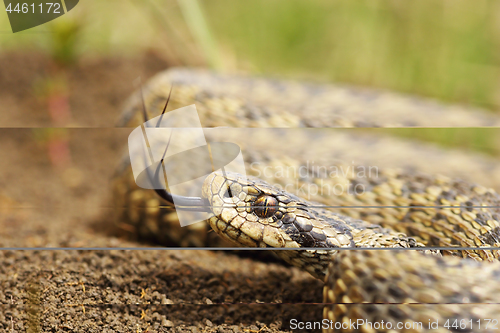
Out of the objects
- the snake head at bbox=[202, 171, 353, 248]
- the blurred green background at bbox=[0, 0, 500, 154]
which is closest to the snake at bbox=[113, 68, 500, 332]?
the snake head at bbox=[202, 171, 353, 248]

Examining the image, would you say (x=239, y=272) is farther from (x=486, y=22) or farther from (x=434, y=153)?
(x=486, y=22)

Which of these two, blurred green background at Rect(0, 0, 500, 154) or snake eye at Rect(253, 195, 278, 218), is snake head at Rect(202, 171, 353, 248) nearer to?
snake eye at Rect(253, 195, 278, 218)

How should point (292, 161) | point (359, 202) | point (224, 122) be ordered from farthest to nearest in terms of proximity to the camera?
point (224, 122) → point (292, 161) → point (359, 202)

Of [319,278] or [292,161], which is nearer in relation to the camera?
[319,278]

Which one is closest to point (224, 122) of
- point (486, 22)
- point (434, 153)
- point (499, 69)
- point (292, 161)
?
point (292, 161)

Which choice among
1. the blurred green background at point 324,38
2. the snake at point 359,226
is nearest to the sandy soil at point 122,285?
the snake at point 359,226

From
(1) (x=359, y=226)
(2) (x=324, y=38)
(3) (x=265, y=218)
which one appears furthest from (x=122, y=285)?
(2) (x=324, y=38)
